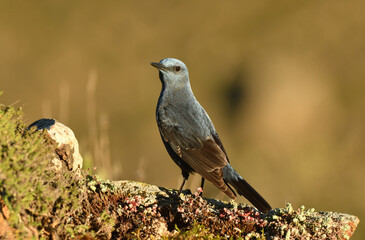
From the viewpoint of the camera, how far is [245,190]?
17.2 ft

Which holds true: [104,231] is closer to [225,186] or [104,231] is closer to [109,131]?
[225,186]

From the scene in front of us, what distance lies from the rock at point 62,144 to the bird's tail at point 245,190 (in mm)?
1936

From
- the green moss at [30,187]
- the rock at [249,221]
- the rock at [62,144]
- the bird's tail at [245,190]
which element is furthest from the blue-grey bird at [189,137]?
the green moss at [30,187]

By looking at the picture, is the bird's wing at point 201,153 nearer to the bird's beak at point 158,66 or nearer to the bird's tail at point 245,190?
the bird's tail at point 245,190

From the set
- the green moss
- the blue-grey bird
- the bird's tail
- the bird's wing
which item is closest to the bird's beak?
the blue-grey bird

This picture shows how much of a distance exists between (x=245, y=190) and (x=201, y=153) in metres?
0.74

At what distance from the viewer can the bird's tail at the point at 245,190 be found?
480cm

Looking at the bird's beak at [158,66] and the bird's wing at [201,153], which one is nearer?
the bird's wing at [201,153]

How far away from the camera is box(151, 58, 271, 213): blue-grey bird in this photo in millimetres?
5359

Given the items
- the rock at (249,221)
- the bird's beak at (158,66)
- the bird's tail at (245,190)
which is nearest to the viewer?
the rock at (249,221)

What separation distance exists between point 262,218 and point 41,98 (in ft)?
35.2

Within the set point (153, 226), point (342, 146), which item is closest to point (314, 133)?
point (342, 146)

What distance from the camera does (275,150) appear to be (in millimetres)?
12594

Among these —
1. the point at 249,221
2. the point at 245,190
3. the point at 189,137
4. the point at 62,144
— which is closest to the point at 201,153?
the point at 189,137
